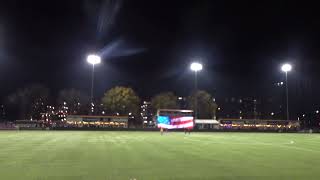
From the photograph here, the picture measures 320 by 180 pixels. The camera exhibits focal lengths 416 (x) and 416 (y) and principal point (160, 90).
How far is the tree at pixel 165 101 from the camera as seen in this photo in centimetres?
12681

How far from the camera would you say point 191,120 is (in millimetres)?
93500

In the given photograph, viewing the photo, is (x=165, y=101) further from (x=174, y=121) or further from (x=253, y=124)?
(x=174, y=121)

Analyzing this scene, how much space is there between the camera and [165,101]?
128 metres

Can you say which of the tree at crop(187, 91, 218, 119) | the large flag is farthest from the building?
the large flag

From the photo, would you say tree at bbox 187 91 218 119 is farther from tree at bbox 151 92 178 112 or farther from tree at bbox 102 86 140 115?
tree at bbox 102 86 140 115

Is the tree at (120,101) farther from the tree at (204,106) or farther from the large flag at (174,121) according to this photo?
the large flag at (174,121)

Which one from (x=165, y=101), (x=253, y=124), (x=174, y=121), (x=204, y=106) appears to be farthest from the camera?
(x=165, y=101)

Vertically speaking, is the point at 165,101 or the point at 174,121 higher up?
the point at 165,101

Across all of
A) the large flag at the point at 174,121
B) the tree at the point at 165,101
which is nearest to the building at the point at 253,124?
the tree at the point at 165,101

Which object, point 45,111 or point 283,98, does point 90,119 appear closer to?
point 45,111

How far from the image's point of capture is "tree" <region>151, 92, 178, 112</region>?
126812mm

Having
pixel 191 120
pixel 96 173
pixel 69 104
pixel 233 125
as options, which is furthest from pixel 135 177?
pixel 69 104

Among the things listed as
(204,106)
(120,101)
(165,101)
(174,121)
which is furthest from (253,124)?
(120,101)

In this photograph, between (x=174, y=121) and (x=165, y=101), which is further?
(x=165, y=101)
